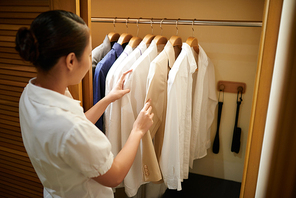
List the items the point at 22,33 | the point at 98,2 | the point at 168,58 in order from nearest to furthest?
1. the point at 22,33
2. the point at 168,58
3. the point at 98,2

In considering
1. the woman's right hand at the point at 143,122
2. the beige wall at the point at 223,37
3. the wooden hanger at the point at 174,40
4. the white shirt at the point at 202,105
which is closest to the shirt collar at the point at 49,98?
the woman's right hand at the point at 143,122

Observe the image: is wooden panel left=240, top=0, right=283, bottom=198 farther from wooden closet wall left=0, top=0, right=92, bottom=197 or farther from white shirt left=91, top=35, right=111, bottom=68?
white shirt left=91, top=35, right=111, bottom=68

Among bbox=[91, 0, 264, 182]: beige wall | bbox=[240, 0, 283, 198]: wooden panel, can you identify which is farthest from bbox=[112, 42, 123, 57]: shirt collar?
bbox=[240, 0, 283, 198]: wooden panel

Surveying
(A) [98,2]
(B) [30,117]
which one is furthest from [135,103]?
(A) [98,2]

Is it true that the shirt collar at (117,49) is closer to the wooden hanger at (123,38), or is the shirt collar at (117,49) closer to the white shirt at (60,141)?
the wooden hanger at (123,38)

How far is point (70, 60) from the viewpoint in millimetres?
671

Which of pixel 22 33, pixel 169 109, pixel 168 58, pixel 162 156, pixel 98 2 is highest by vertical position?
pixel 98 2

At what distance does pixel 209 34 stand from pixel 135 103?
870 millimetres

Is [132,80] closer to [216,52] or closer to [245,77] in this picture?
[216,52]

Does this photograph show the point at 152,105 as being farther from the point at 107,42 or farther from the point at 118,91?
the point at 107,42

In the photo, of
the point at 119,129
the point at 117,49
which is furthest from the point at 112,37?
the point at 119,129

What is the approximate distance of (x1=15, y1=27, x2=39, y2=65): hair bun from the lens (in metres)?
0.62

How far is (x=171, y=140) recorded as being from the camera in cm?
114

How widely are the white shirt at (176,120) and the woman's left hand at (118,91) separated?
0.73 feet
